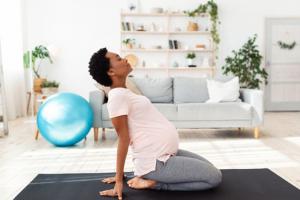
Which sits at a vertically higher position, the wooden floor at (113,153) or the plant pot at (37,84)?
the plant pot at (37,84)

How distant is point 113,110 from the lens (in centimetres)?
233

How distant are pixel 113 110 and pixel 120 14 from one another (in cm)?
556

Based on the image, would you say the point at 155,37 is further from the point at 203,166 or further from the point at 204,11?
the point at 203,166

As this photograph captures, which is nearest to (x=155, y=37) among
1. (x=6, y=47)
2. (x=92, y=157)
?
(x=6, y=47)

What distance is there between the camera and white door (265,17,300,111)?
7902mm

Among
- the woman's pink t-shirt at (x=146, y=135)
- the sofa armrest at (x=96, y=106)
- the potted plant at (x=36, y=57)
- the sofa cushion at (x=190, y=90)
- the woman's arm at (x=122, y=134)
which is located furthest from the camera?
the potted plant at (x=36, y=57)

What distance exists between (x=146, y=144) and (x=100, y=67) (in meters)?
0.56

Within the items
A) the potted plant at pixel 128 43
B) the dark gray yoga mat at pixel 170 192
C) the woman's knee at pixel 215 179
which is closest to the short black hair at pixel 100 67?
the dark gray yoga mat at pixel 170 192

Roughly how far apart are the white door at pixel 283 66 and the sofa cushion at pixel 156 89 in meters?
3.37

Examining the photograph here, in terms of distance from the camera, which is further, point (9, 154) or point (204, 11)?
point (204, 11)

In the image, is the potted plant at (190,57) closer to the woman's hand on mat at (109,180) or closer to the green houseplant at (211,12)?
the green houseplant at (211,12)

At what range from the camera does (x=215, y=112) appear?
4797mm

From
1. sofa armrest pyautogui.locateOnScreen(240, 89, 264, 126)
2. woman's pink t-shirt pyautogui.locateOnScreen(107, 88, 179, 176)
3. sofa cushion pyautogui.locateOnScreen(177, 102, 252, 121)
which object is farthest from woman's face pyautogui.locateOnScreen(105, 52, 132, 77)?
sofa armrest pyautogui.locateOnScreen(240, 89, 264, 126)

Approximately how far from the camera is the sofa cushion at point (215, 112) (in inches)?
189
